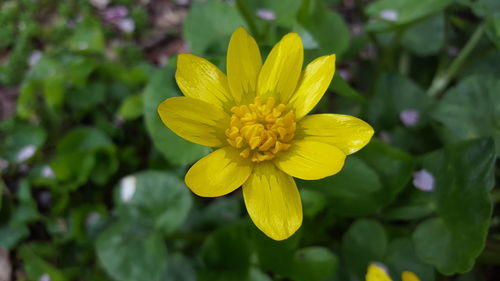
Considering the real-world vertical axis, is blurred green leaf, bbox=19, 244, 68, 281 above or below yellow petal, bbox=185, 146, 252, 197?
below

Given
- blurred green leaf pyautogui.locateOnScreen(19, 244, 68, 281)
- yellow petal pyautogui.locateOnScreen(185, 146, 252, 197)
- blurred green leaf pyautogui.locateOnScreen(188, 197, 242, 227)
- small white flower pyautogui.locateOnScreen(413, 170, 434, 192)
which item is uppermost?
yellow petal pyautogui.locateOnScreen(185, 146, 252, 197)

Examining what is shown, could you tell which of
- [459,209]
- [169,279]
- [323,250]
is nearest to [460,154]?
[459,209]

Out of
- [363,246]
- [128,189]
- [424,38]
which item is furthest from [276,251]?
[424,38]

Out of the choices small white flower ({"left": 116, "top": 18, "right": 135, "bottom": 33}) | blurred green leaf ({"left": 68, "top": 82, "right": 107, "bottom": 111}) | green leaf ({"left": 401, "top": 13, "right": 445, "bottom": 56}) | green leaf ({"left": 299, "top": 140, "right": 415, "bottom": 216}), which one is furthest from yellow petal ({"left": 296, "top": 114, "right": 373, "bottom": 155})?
small white flower ({"left": 116, "top": 18, "right": 135, "bottom": 33})

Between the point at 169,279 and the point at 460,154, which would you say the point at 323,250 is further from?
the point at 169,279

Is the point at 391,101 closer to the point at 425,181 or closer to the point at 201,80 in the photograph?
the point at 425,181

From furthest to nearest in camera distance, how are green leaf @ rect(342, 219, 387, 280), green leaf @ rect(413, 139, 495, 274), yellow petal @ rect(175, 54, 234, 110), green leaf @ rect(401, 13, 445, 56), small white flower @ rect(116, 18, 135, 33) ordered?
small white flower @ rect(116, 18, 135, 33)
green leaf @ rect(401, 13, 445, 56)
green leaf @ rect(342, 219, 387, 280)
green leaf @ rect(413, 139, 495, 274)
yellow petal @ rect(175, 54, 234, 110)

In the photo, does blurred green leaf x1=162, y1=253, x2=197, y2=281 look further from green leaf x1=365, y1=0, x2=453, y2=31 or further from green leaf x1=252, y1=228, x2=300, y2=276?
green leaf x1=365, y1=0, x2=453, y2=31
